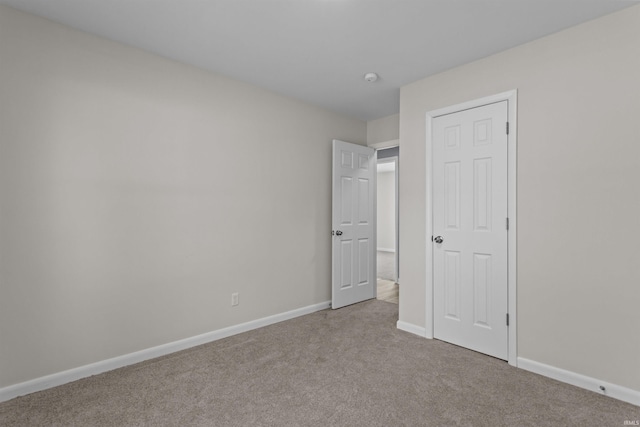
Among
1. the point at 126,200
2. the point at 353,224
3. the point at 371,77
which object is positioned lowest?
the point at 353,224

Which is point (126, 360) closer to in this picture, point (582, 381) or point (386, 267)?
point (582, 381)

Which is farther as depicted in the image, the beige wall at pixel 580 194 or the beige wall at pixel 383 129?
the beige wall at pixel 383 129

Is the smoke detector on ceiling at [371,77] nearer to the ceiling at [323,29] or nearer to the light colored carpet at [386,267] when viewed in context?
the ceiling at [323,29]

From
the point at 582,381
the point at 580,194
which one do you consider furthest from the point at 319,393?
the point at 580,194

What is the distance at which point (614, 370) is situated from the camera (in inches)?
79.8

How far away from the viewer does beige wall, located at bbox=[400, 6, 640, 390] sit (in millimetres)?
2002

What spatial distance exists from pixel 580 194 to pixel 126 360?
3574 millimetres

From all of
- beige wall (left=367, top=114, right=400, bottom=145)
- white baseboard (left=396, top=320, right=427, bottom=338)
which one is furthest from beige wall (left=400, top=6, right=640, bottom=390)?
beige wall (left=367, top=114, right=400, bottom=145)

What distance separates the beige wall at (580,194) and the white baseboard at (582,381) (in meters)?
0.04

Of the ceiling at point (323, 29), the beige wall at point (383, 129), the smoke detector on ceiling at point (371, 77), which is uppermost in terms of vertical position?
the ceiling at point (323, 29)

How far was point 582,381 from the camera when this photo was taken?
212 centimetres

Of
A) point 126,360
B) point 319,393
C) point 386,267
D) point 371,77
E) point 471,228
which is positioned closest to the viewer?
point 319,393

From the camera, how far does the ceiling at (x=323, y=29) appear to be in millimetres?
1982

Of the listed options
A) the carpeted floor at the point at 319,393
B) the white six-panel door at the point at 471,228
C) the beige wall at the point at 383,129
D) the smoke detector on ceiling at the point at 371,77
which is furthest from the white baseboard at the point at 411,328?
the smoke detector on ceiling at the point at 371,77
